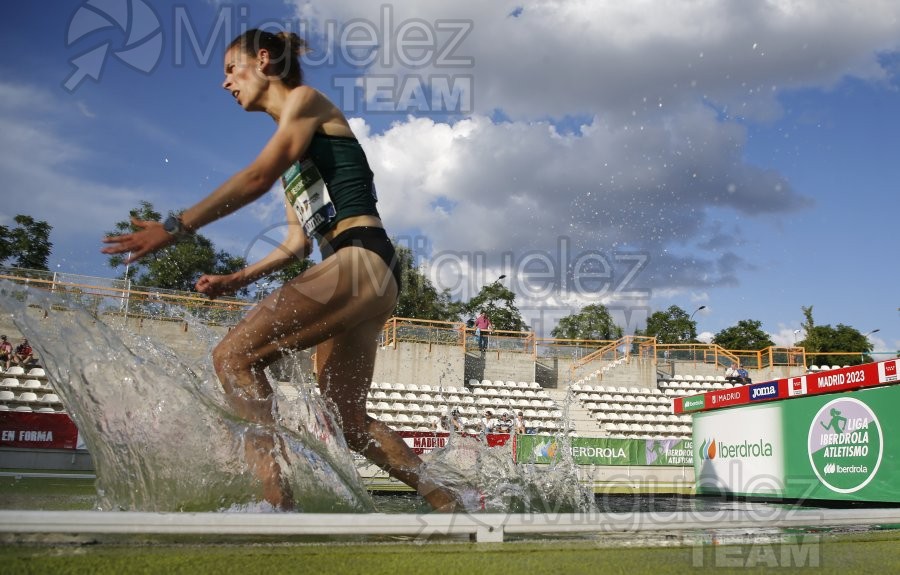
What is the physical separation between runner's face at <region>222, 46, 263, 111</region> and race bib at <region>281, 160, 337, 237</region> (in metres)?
0.41

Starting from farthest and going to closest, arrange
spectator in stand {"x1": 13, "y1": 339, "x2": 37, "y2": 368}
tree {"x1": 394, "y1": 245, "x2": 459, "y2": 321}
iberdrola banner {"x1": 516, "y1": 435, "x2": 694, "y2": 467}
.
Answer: tree {"x1": 394, "y1": 245, "x2": 459, "y2": 321}
spectator in stand {"x1": 13, "y1": 339, "x2": 37, "y2": 368}
iberdrola banner {"x1": 516, "y1": 435, "x2": 694, "y2": 467}

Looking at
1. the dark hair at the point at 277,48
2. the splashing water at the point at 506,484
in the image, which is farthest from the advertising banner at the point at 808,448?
the dark hair at the point at 277,48

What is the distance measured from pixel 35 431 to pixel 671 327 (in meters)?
79.4

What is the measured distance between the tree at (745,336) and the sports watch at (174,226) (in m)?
82.0

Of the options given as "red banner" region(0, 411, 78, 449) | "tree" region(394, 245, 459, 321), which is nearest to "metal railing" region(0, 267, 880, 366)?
"red banner" region(0, 411, 78, 449)

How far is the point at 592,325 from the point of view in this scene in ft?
241

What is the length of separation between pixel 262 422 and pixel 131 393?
2.24 ft

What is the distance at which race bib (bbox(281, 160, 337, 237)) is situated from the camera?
2.81 meters

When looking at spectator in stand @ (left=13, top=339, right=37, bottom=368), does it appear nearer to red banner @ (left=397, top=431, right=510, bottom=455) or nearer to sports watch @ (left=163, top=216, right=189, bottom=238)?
red banner @ (left=397, top=431, right=510, bottom=455)

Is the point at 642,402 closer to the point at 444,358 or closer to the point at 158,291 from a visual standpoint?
the point at 444,358

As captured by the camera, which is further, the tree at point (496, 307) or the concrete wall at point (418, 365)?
the tree at point (496, 307)

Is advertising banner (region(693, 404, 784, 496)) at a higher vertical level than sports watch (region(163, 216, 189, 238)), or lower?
lower

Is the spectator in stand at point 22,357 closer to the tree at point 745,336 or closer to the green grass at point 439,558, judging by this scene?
the green grass at point 439,558

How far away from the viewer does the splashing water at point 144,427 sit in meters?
2.78
